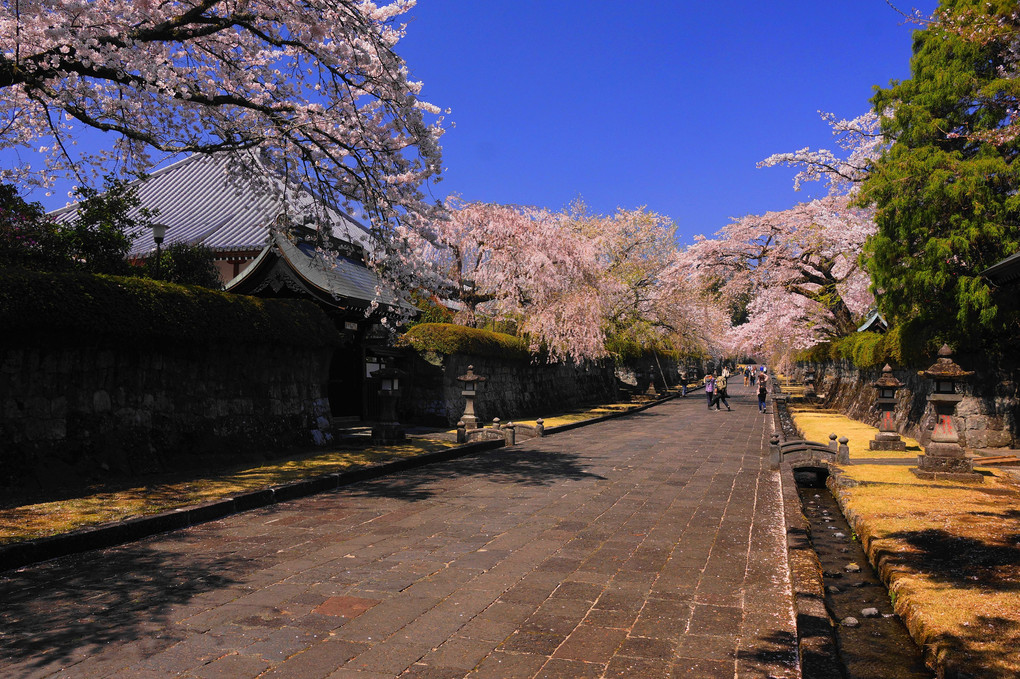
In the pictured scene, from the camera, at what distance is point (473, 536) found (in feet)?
22.0

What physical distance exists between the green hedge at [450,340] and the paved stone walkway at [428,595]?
11.5 m

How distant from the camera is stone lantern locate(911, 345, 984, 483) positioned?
33.1 feet

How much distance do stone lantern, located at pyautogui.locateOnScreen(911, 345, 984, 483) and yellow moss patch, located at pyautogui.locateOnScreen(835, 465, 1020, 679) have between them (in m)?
0.28

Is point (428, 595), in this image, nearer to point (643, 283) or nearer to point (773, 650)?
point (773, 650)

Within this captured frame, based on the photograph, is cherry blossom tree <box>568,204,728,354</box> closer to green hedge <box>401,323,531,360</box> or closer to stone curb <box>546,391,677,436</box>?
stone curb <box>546,391,677,436</box>

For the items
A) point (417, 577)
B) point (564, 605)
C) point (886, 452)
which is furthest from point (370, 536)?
point (886, 452)

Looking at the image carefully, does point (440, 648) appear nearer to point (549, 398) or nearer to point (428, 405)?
point (428, 405)

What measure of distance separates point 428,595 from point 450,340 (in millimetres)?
15778

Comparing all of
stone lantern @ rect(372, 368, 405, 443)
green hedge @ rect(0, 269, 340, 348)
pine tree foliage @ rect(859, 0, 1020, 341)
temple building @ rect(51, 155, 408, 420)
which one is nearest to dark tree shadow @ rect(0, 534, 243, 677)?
green hedge @ rect(0, 269, 340, 348)

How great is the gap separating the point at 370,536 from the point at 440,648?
3.03 meters

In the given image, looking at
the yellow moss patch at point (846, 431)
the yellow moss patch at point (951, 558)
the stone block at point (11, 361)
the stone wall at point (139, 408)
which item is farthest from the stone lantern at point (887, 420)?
the stone block at point (11, 361)

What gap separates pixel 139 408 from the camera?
10.2m

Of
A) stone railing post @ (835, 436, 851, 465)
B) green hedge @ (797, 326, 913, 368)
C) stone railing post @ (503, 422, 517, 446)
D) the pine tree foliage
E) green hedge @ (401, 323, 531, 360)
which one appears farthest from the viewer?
green hedge @ (401, 323, 531, 360)

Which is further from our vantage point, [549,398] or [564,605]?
[549,398]
